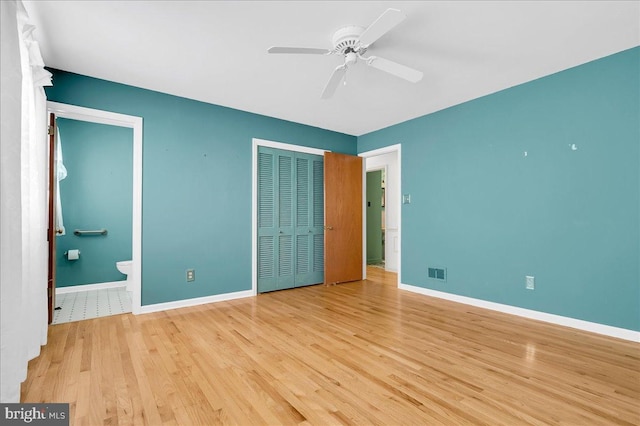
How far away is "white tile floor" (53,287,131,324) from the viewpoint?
3342 millimetres

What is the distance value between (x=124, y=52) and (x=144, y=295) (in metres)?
2.50

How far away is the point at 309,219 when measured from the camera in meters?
4.82

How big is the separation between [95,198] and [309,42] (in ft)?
14.1

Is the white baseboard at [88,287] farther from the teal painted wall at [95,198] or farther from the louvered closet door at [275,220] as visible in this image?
the louvered closet door at [275,220]

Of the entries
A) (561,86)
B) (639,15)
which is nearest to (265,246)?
(561,86)

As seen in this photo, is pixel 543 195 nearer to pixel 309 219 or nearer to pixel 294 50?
pixel 294 50

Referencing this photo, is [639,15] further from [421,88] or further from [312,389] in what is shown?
[312,389]

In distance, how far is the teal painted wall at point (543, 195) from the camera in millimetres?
2680

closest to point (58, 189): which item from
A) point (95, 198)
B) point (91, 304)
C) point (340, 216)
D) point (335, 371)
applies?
point (95, 198)

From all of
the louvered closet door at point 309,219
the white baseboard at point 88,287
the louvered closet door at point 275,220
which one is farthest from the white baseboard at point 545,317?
the white baseboard at point 88,287

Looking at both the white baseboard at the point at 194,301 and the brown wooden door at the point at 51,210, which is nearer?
the brown wooden door at the point at 51,210

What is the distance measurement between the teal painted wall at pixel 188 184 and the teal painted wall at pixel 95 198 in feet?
6.23

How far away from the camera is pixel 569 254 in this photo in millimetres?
2977

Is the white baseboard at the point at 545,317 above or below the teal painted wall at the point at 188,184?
below
